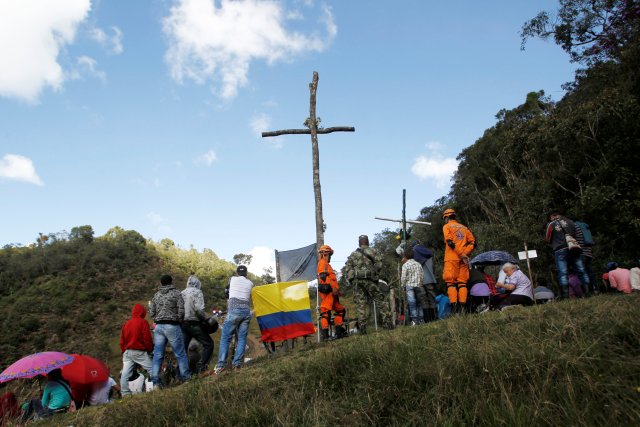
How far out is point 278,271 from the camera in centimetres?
1191

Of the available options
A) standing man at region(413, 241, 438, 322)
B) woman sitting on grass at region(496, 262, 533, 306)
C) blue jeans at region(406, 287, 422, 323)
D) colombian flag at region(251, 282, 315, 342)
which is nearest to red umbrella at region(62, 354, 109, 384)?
colombian flag at region(251, 282, 315, 342)

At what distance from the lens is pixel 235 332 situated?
8.77m

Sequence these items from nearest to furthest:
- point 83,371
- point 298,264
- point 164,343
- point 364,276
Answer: point 83,371, point 164,343, point 364,276, point 298,264

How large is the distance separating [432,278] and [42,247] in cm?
3724

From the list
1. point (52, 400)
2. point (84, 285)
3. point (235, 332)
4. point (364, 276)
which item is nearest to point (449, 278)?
point (364, 276)

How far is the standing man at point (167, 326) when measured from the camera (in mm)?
7677

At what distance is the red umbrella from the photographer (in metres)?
7.02

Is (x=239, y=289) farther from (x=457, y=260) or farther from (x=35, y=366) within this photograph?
(x=457, y=260)

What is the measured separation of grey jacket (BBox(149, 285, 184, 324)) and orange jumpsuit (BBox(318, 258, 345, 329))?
2.54 metres

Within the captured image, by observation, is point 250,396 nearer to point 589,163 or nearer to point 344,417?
point 344,417

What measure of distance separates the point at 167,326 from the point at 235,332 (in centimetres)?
144

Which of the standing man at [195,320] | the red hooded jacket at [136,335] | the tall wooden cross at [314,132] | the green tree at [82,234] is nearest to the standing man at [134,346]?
the red hooded jacket at [136,335]

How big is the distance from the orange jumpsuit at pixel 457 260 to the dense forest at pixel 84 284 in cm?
2088

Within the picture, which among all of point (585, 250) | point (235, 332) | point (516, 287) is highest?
point (585, 250)
